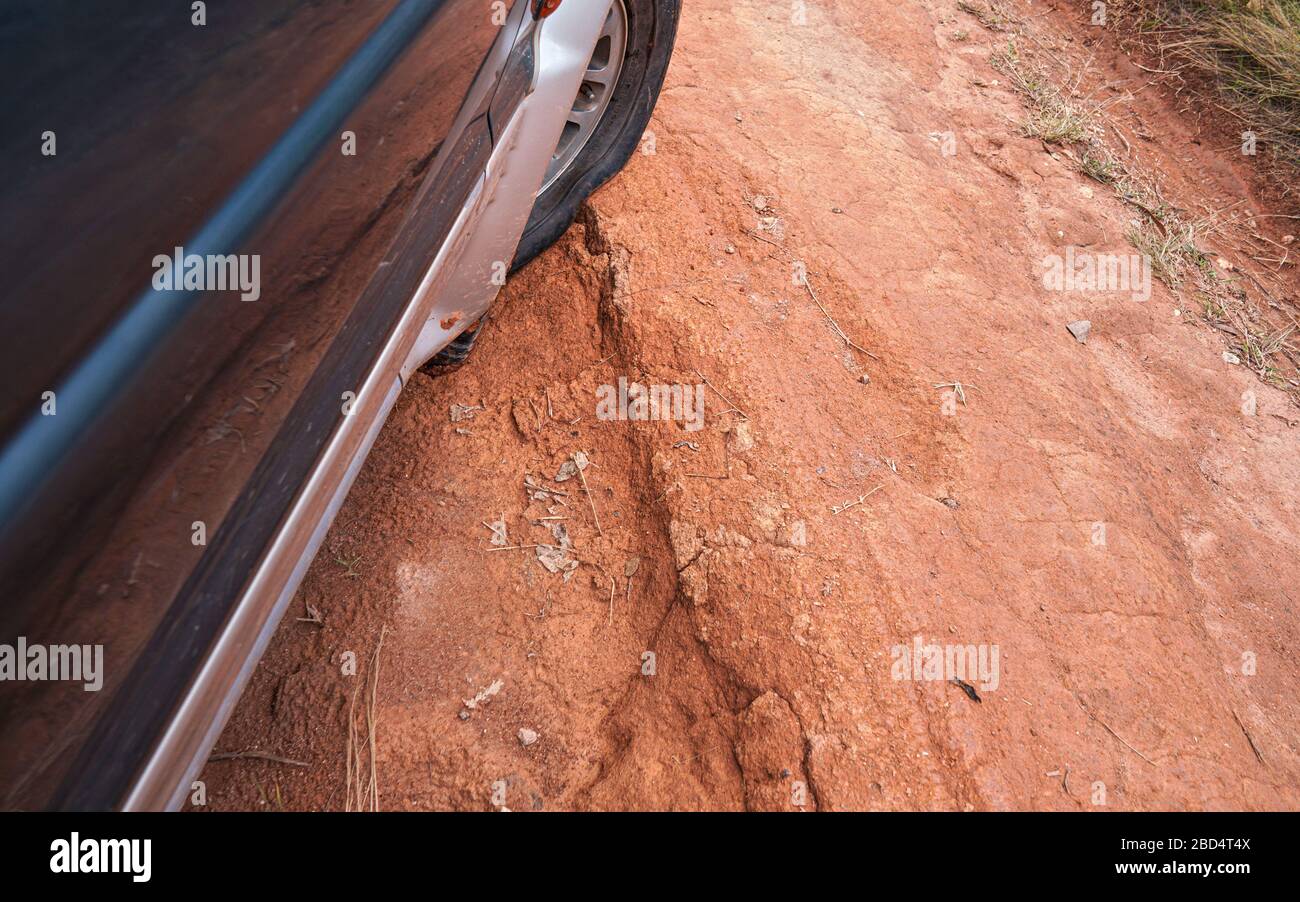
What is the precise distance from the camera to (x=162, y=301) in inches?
42.8

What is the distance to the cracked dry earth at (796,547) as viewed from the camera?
2.13 meters

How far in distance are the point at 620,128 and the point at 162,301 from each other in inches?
91.3

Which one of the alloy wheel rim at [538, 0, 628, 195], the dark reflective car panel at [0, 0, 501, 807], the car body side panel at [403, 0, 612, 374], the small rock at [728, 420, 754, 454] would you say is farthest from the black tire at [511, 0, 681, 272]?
the dark reflective car panel at [0, 0, 501, 807]

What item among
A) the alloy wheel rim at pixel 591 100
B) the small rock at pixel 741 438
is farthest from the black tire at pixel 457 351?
the small rock at pixel 741 438

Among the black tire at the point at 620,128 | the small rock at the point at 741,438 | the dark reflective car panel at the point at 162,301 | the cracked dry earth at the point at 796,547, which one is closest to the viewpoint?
the dark reflective car panel at the point at 162,301

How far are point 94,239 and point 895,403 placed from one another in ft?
7.77

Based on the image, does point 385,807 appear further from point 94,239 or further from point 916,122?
point 916,122

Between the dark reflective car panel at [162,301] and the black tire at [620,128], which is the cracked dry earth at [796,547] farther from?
the dark reflective car panel at [162,301]

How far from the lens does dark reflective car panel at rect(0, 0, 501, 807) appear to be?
97 centimetres

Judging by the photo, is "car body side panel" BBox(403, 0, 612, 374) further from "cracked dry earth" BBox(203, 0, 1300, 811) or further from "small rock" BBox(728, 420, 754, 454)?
"small rock" BBox(728, 420, 754, 454)

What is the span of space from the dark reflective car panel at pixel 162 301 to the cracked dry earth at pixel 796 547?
101 centimetres

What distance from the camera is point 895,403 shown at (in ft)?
9.37

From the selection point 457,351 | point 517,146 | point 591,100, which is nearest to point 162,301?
point 517,146

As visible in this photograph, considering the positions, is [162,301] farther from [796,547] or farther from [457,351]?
[796,547]
